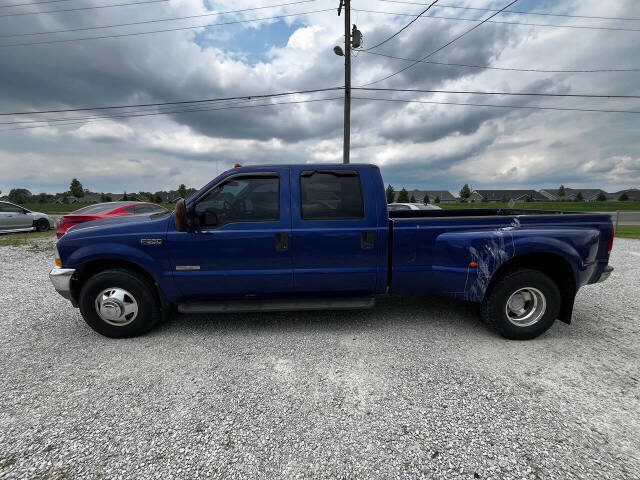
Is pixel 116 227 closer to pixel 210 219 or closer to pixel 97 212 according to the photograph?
pixel 210 219

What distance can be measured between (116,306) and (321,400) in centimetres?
244

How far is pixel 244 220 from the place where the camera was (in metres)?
2.96

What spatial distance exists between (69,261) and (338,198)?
298 cm

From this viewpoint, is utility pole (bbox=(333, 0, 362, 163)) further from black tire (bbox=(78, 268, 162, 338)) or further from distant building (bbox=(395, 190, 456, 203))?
distant building (bbox=(395, 190, 456, 203))

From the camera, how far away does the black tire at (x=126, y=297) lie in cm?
295

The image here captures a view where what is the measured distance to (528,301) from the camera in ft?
9.83

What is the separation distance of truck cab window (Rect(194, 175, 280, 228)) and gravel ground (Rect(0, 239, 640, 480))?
52.0 inches

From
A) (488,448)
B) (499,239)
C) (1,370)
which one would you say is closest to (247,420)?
(488,448)

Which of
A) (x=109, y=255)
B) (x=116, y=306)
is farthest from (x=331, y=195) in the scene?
(x=116, y=306)

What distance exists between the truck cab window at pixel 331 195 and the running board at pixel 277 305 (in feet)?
3.07

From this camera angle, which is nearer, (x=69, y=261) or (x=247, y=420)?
(x=247, y=420)

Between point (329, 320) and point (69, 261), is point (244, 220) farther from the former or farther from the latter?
point (69, 261)

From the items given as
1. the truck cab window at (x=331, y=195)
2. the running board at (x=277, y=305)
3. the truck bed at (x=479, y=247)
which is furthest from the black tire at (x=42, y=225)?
the truck bed at (x=479, y=247)

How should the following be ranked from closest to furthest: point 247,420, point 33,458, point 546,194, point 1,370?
point 33,458, point 247,420, point 1,370, point 546,194
